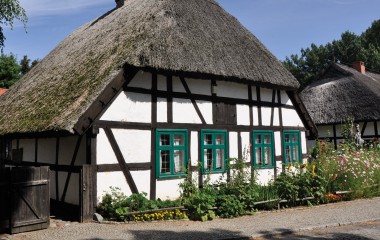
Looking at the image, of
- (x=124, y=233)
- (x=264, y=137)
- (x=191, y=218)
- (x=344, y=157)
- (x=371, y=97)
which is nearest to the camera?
(x=124, y=233)

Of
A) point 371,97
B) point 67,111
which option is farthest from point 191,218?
point 371,97

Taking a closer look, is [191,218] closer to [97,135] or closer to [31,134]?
[97,135]

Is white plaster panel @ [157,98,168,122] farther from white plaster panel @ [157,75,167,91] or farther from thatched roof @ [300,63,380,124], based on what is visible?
thatched roof @ [300,63,380,124]

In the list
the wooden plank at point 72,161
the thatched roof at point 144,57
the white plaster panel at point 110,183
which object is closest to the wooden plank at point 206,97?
the thatched roof at point 144,57

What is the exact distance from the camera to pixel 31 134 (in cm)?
895

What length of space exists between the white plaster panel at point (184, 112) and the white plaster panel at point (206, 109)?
263mm

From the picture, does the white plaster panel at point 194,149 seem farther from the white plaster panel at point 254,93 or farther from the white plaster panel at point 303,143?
the white plaster panel at point 303,143

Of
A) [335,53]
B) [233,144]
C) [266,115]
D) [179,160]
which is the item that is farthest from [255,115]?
[335,53]

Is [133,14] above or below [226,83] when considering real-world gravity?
above

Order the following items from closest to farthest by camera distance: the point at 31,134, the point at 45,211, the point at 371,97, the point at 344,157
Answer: the point at 45,211
the point at 31,134
the point at 344,157
the point at 371,97

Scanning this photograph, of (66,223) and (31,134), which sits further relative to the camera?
(31,134)

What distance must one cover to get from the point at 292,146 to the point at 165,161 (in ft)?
19.2

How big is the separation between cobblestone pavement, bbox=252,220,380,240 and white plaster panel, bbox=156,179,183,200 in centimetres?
344

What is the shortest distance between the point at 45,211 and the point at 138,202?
6.67 ft
